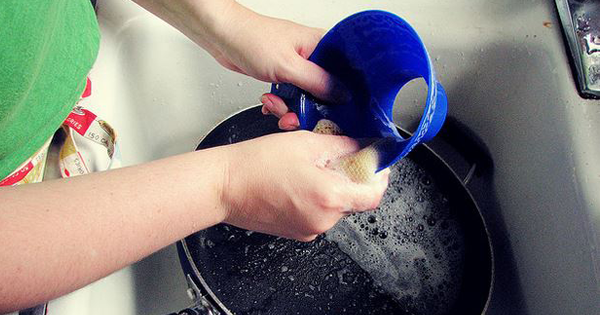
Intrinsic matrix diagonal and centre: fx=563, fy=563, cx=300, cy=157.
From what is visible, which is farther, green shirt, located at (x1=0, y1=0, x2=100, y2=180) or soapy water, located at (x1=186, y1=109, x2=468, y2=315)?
soapy water, located at (x1=186, y1=109, x2=468, y2=315)

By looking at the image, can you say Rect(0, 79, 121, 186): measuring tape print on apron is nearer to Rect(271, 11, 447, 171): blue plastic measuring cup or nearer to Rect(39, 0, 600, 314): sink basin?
Rect(39, 0, 600, 314): sink basin

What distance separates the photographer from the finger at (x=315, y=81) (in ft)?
1.91

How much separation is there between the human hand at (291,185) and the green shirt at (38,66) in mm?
177

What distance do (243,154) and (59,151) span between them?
0.28m

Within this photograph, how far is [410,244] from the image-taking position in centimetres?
68

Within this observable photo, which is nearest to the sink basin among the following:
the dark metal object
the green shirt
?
the dark metal object

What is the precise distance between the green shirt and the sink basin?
17 centimetres

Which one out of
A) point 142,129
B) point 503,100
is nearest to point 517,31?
point 503,100

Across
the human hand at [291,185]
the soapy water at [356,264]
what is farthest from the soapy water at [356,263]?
the human hand at [291,185]

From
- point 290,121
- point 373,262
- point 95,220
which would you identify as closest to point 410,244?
point 373,262

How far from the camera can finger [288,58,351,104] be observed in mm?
583

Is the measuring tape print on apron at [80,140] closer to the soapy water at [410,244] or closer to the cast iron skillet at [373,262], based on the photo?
the cast iron skillet at [373,262]

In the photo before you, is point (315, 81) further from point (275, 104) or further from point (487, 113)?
point (487, 113)

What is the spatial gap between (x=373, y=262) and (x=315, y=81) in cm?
23
